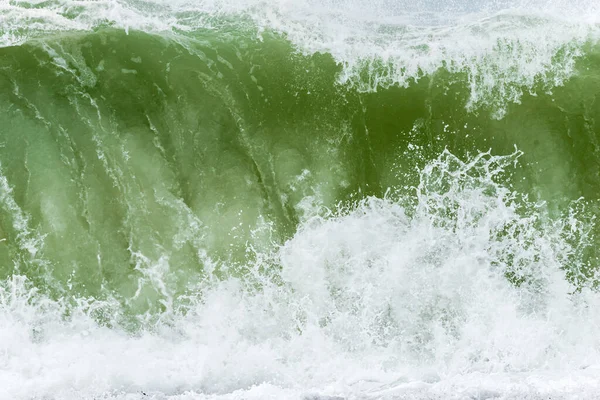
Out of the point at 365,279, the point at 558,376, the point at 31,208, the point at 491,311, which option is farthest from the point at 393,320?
the point at 31,208

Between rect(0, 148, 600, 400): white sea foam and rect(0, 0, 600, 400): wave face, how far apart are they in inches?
1.2

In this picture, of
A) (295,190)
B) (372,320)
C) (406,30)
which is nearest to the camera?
(372,320)

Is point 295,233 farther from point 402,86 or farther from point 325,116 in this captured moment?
point 402,86

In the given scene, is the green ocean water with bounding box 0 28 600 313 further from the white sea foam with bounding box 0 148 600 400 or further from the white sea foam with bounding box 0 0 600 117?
the white sea foam with bounding box 0 148 600 400

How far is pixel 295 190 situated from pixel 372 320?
2.07m

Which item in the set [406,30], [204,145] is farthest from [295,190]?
[406,30]

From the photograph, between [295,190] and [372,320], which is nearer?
[372,320]

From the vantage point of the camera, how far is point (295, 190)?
6598 millimetres

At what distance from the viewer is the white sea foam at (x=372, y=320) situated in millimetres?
6141

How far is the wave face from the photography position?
6285 mm

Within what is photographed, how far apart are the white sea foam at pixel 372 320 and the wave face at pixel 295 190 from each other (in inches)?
1.2

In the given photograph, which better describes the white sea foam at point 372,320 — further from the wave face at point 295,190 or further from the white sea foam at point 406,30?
the white sea foam at point 406,30

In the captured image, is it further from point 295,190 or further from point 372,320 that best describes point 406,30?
point 372,320

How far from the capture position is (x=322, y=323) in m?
6.35
